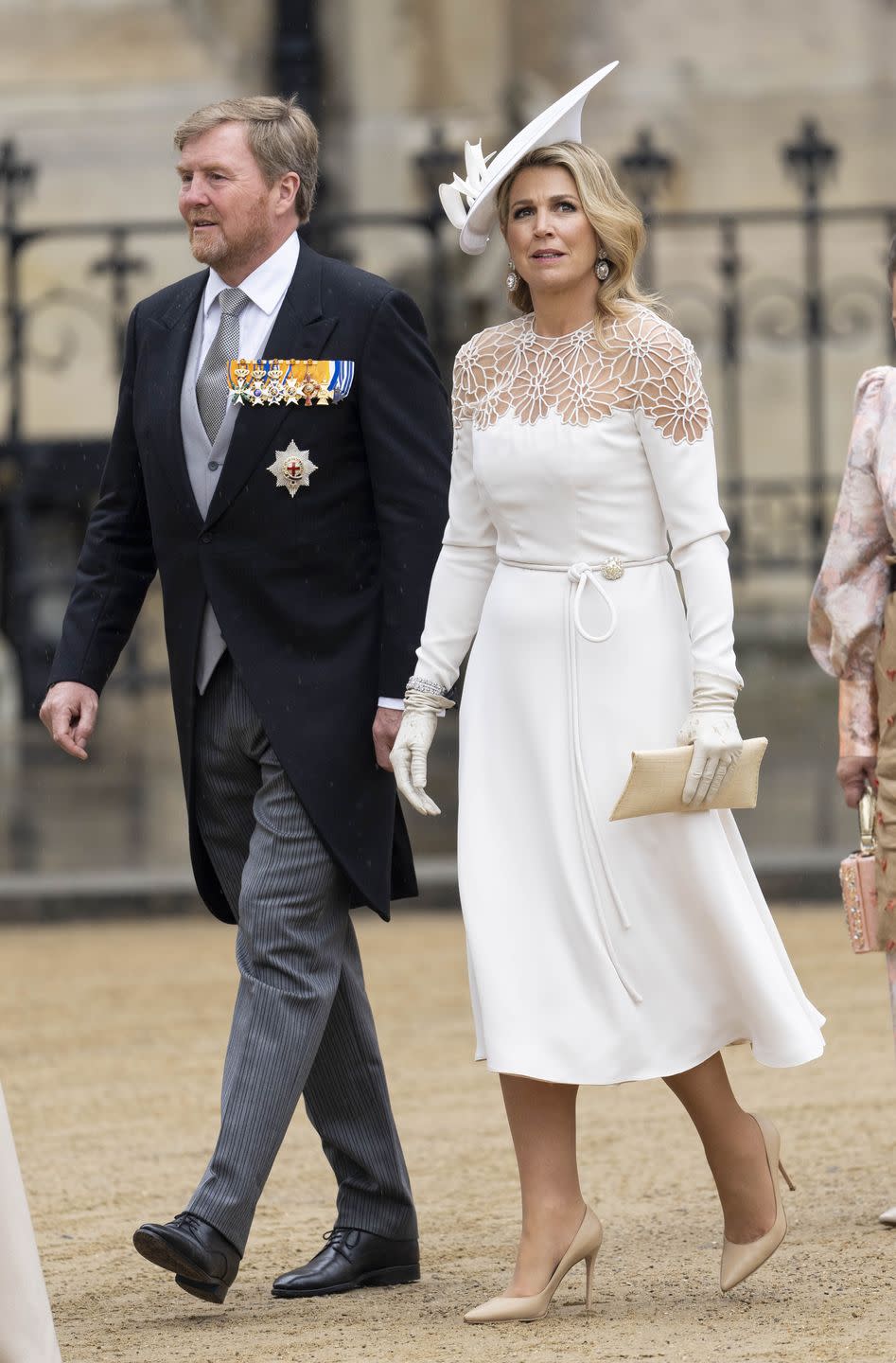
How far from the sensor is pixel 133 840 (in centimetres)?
899

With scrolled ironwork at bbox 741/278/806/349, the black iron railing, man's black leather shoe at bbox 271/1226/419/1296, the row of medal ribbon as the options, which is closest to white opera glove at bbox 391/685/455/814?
the row of medal ribbon

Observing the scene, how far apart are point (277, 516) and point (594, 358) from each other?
551 millimetres

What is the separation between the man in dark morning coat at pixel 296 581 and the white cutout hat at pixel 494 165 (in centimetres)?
20

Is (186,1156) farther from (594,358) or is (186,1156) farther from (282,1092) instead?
(594,358)

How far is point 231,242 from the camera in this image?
381 centimetres

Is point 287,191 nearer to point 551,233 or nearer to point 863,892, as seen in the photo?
point 551,233

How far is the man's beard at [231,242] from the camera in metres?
3.80

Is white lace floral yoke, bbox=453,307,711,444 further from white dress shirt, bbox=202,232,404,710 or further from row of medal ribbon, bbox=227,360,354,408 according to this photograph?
white dress shirt, bbox=202,232,404,710

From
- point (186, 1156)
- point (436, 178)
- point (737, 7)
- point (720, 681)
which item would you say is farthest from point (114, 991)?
point (737, 7)

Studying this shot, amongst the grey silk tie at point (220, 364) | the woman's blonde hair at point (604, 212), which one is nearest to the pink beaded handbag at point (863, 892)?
the woman's blonde hair at point (604, 212)

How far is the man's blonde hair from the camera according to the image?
3807 millimetres

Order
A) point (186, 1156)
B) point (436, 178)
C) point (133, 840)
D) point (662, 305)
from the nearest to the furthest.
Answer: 1. point (662, 305)
2. point (186, 1156)
3. point (133, 840)
4. point (436, 178)

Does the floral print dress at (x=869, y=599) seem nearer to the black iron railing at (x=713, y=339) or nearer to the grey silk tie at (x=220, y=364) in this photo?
the grey silk tie at (x=220, y=364)

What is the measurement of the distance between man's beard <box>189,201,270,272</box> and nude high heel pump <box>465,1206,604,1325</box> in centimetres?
149
